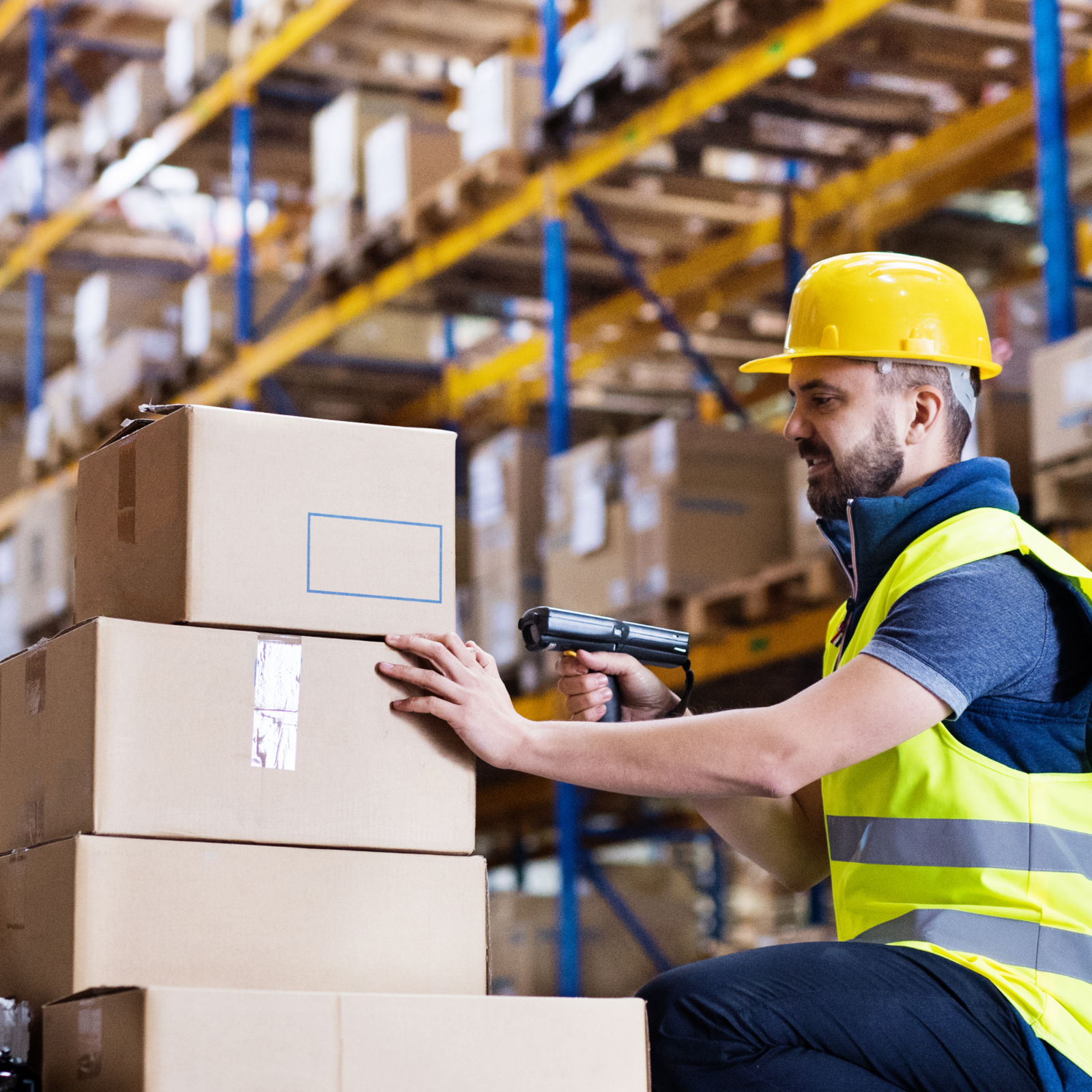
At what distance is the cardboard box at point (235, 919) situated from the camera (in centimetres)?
196

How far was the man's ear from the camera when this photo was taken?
2430 mm

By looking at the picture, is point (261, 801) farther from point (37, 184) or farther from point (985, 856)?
point (37, 184)

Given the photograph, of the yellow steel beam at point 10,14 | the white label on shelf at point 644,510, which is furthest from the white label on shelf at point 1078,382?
the yellow steel beam at point 10,14

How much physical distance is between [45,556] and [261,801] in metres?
8.07

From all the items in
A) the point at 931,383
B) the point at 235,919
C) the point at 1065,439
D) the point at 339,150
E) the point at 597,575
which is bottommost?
the point at 235,919

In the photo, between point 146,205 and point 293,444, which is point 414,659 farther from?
point 146,205

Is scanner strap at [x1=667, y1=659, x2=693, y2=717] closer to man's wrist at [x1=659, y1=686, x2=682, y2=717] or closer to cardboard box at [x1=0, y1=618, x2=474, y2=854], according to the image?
man's wrist at [x1=659, y1=686, x2=682, y2=717]

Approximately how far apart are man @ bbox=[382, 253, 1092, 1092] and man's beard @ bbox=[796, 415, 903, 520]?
2.5 inches

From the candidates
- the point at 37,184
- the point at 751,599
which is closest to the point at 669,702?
the point at 751,599

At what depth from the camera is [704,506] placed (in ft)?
20.7

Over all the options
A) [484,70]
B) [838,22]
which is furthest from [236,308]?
[838,22]

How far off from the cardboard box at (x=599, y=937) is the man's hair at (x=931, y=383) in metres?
5.07

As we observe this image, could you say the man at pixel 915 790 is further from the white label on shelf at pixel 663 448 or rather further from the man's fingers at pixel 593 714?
the white label on shelf at pixel 663 448

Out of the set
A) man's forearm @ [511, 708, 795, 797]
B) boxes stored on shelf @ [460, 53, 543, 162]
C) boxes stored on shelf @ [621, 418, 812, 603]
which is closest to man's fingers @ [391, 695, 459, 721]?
man's forearm @ [511, 708, 795, 797]
